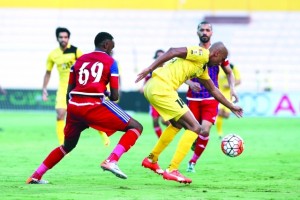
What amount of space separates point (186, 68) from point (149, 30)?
28.4m

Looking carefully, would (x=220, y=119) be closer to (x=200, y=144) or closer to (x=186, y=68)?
(x=200, y=144)

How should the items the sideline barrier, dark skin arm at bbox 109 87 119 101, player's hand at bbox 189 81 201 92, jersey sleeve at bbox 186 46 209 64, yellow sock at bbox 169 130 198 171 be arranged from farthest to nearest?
1. the sideline barrier
2. player's hand at bbox 189 81 201 92
3. yellow sock at bbox 169 130 198 171
4. jersey sleeve at bbox 186 46 209 64
5. dark skin arm at bbox 109 87 119 101

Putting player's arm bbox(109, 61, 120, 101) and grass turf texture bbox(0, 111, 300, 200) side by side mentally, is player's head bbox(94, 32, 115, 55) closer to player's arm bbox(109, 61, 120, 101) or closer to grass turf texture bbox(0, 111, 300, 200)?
player's arm bbox(109, 61, 120, 101)

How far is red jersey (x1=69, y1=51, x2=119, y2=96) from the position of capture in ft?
34.2

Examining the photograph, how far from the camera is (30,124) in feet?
88.0

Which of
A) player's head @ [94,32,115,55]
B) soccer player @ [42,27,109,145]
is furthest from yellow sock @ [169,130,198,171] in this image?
soccer player @ [42,27,109,145]

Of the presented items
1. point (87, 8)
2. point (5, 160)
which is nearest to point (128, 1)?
point (87, 8)

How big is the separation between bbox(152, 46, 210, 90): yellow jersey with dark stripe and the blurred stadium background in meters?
26.3

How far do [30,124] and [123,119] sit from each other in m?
16.7

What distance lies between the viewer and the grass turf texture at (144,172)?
9.82m

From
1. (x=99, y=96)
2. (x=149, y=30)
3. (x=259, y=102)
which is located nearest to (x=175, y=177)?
(x=99, y=96)

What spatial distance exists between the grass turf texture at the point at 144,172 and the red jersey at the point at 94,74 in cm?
124

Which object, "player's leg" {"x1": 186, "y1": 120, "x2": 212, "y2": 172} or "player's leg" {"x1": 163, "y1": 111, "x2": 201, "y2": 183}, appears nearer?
"player's leg" {"x1": 163, "y1": 111, "x2": 201, "y2": 183}

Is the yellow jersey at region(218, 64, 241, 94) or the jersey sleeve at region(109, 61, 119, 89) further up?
the jersey sleeve at region(109, 61, 119, 89)
